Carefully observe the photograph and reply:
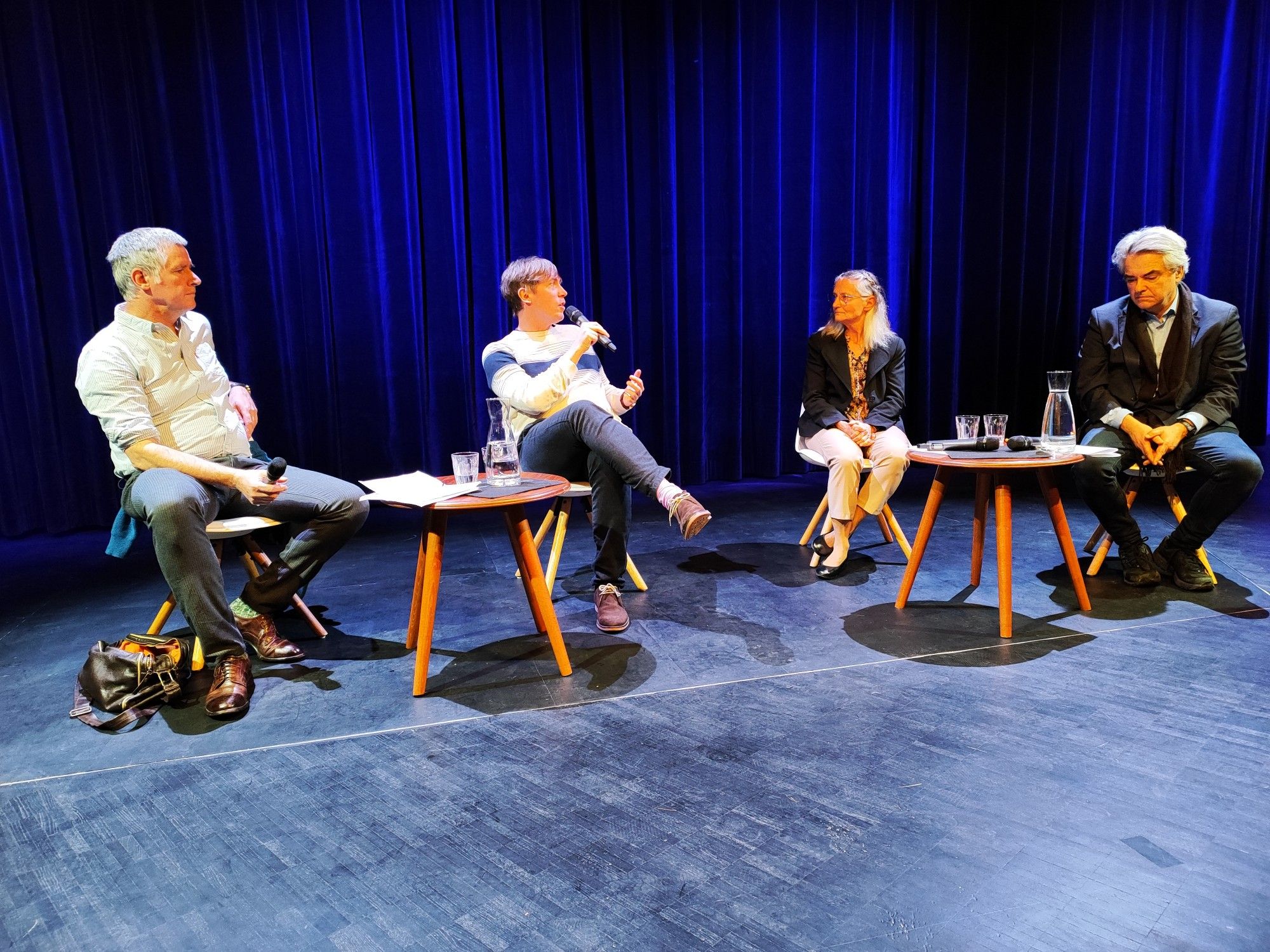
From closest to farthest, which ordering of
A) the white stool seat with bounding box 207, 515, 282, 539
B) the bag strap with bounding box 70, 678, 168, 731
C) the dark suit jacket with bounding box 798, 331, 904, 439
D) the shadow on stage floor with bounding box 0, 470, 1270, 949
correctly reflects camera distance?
the shadow on stage floor with bounding box 0, 470, 1270, 949, the bag strap with bounding box 70, 678, 168, 731, the white stool seat with bounding box 207, 515, 282, 539, the dark suit jacket with bounding box 798, 331, 904, 439

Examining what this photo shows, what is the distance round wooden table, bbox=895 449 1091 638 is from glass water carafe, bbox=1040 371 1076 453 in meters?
0.07

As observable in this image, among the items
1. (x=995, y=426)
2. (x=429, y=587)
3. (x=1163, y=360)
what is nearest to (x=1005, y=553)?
(x=995, y=426)

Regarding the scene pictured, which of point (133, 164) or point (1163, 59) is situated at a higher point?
point (1163, 59)

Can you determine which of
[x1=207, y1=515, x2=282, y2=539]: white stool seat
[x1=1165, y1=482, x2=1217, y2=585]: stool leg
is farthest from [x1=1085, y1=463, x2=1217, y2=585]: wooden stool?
[x1=207, y1=515, x2=282, y2=539]: white stool seat

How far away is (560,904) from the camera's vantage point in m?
1.49

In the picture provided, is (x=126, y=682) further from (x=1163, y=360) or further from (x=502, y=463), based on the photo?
(x=1163, y=360)

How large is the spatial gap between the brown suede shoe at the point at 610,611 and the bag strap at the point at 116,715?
3.78 feet

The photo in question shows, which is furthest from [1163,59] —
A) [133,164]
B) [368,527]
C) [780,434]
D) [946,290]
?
[133,164]

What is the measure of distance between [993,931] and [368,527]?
11.4ft

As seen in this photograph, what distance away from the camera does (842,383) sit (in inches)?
137

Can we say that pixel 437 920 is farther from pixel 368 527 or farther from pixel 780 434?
pixel 780 434

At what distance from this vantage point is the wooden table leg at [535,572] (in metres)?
2.39

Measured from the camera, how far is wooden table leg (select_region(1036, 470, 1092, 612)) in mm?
2670

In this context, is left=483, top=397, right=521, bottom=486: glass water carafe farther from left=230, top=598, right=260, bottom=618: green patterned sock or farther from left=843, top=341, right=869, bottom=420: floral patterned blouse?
left=843, top=341, right=869, bottom=420: floral patterned blouse
